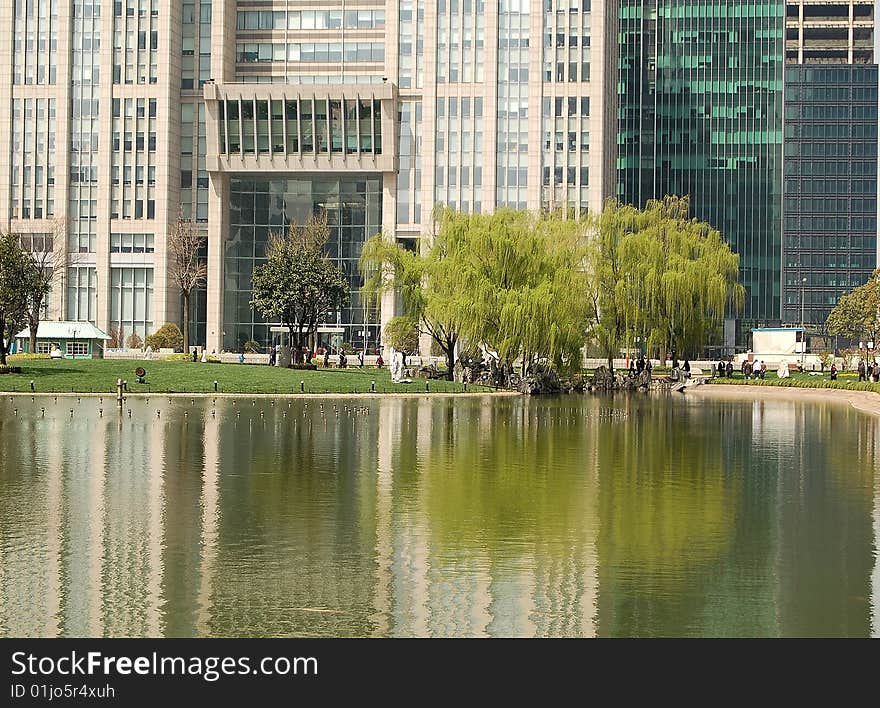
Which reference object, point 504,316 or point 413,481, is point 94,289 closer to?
point 504,316

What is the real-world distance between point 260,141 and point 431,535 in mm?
100237

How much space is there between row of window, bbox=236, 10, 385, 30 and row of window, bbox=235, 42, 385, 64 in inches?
67.4

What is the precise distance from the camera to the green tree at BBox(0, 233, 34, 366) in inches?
2456

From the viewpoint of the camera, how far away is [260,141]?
374 feet

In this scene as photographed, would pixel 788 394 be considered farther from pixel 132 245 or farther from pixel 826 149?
pixel 826 149

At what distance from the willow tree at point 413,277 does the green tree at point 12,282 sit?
729 inches

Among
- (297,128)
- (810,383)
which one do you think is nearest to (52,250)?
(297,128)

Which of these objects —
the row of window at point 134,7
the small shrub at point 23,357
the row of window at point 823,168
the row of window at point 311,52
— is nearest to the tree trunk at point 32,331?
the small shrub at point 23,357

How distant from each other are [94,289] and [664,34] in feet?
288

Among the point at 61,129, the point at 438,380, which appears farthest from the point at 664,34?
the point at 438,380

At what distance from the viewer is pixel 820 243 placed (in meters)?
173

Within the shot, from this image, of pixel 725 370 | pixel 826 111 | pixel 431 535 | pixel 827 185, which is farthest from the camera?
pixel 826 111

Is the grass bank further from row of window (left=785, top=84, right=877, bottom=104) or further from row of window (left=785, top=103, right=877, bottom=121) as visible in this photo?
row of window (left=785, top=84, right=877, bottom=104)

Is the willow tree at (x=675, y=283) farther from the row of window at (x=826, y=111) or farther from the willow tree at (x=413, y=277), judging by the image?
the row of window at (x=826, y=111)
